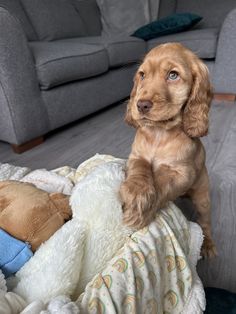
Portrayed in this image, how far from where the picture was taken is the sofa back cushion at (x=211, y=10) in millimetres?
3457

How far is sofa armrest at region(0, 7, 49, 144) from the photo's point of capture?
1614mm

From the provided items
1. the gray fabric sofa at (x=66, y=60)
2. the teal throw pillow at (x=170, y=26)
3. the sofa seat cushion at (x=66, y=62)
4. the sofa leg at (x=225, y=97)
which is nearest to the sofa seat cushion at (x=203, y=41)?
the gray fabric sofa at (x=66, y=60)

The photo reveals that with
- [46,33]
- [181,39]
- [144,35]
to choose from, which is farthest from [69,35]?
[181,39]

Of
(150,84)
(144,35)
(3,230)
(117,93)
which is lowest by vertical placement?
(117,93)

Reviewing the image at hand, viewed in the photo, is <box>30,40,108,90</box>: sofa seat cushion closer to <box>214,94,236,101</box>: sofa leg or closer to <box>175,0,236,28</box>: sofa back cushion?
<box>214,94,236,101</box>: sofa leg

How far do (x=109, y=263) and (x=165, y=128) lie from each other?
1.33 ft

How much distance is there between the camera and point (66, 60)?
1933 millimetres

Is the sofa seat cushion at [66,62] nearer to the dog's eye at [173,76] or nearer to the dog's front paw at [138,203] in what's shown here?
the dog's eye at [173,76]

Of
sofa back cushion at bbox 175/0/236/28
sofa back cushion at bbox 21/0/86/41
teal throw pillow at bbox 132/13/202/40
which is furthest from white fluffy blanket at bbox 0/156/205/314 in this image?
sofa back cushion at bbox 175/0/236/28

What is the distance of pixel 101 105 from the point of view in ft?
8.18

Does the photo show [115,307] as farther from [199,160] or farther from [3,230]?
[199,160]

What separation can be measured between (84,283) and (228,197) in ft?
2.79

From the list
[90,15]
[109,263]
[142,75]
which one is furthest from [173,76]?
[90,15]

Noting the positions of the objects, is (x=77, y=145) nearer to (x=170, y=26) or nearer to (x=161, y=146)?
(x=161, y=146)
